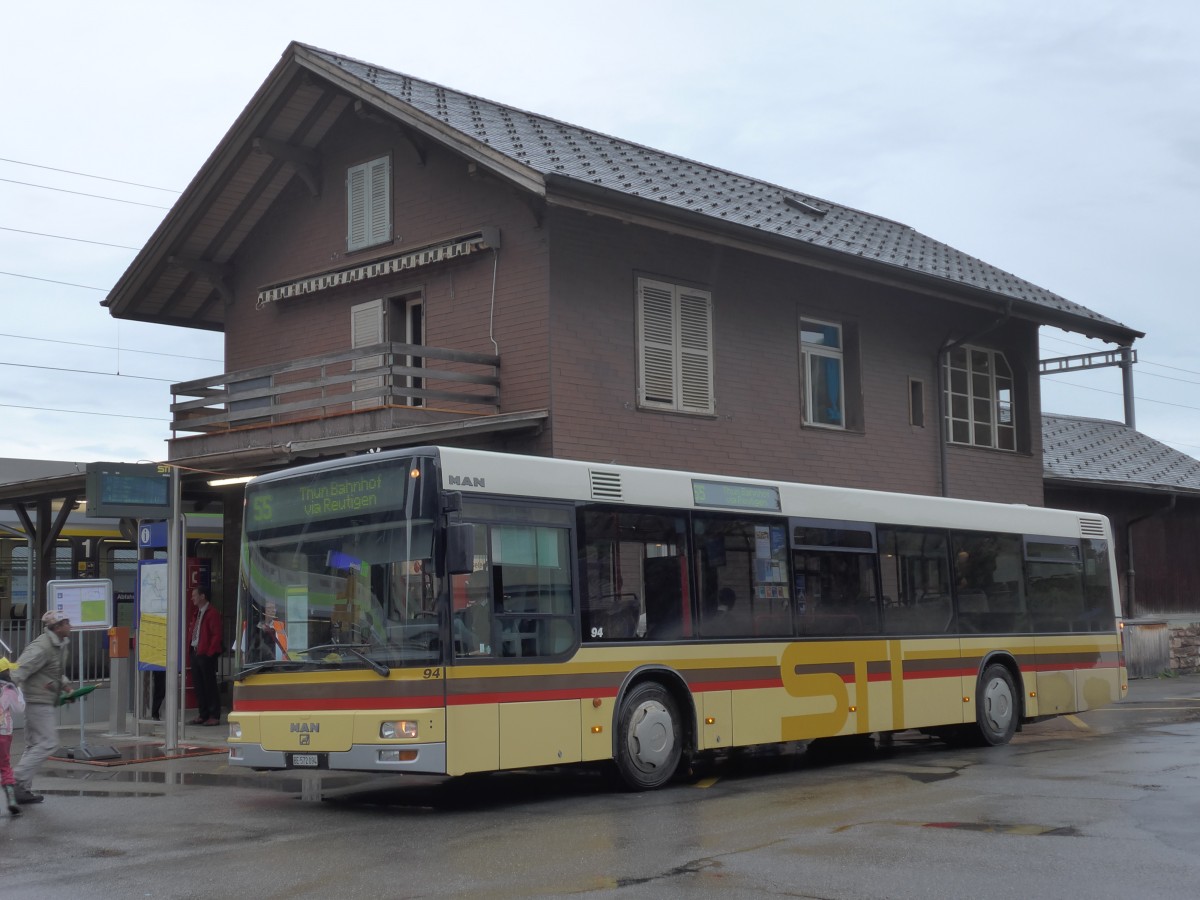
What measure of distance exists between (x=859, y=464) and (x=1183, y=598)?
14.2 m

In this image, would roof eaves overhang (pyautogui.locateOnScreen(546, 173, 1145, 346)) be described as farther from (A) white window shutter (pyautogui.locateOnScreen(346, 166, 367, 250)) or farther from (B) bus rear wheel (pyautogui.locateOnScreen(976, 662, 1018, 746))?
(B) bus rear wheel (pyautogui.locateOnScreen(976, 662, 1018, 746))

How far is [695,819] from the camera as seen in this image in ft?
34.4

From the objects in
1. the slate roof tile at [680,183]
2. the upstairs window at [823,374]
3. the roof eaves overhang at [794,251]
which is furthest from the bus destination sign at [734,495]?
the upstairs window at [823,374]

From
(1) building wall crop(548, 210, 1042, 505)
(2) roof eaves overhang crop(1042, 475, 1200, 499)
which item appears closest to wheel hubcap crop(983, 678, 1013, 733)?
(1) building wall crop(548, 210, 1042, 505)

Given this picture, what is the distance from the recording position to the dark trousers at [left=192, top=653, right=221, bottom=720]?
771 inches

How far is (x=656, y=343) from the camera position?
19.3m

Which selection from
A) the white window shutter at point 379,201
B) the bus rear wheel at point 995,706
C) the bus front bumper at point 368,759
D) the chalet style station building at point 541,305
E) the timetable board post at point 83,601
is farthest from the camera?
the white window shutter at point 379,201

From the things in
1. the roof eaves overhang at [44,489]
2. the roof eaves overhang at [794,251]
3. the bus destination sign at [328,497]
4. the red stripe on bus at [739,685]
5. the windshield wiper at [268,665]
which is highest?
the roof eaves overhang at [794,251]

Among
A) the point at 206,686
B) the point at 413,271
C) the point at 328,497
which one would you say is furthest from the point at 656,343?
the point at 328,497

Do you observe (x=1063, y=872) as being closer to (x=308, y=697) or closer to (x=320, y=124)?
(x=308, y=697)

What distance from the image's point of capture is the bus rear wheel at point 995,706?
53.2ft

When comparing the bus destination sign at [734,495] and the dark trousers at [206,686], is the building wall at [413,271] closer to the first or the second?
the bus destination sign at [734,495]

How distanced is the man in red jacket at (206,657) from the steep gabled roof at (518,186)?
18.8 ft

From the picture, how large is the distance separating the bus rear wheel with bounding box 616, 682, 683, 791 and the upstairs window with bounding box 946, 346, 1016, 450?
42.5 ft
